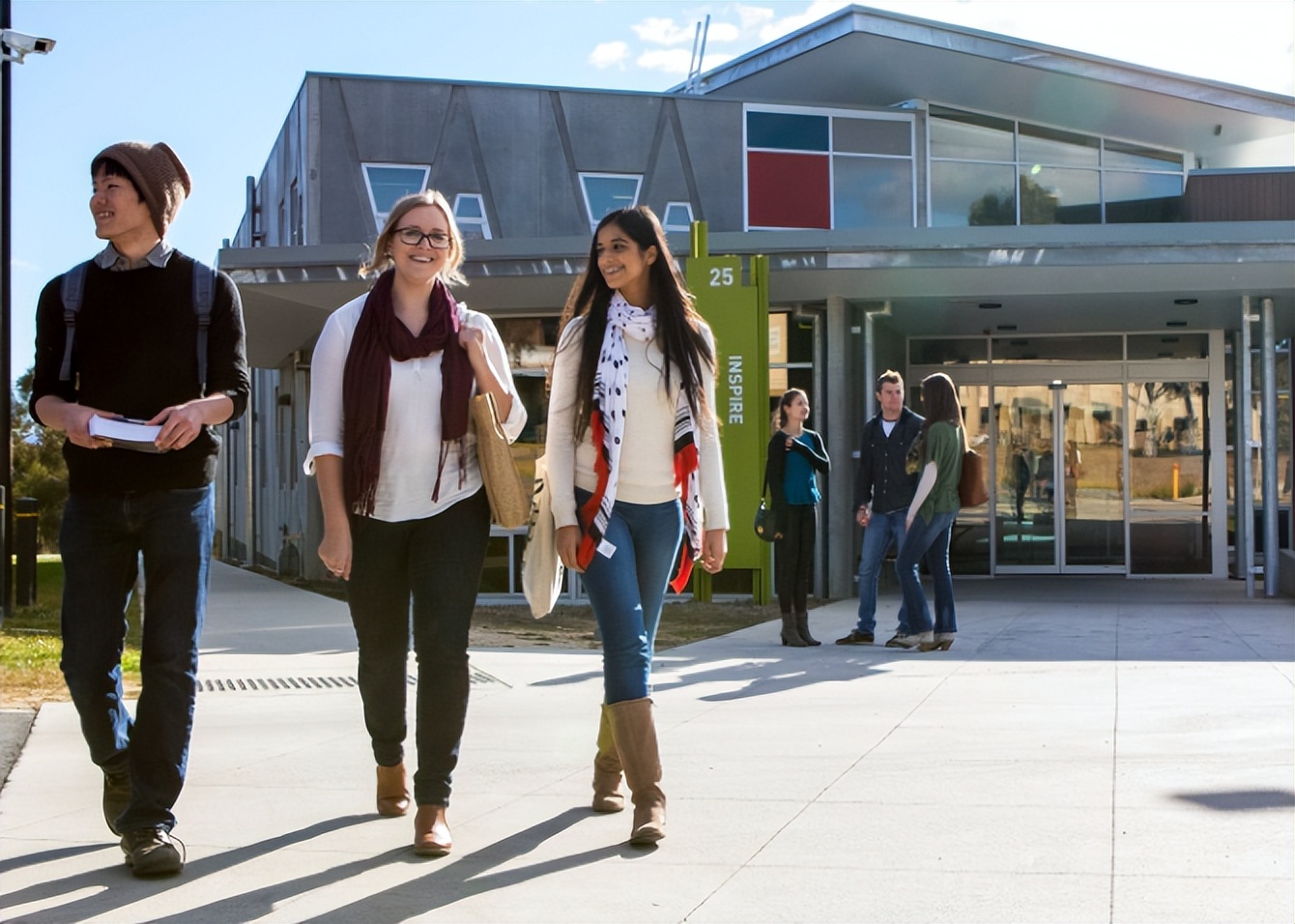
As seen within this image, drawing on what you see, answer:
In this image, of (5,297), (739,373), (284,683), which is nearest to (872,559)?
(739,373)

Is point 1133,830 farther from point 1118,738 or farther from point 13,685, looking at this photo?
point 13,685

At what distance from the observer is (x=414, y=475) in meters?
4.08

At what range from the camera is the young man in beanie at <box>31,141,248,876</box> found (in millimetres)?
3887

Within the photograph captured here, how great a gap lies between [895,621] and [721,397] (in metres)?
2.84

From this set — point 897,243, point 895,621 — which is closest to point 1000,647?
point 895,621

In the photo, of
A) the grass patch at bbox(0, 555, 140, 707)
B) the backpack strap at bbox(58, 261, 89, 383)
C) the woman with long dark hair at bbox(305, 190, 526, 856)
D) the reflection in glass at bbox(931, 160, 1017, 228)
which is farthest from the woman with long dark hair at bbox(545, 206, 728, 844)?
the reflection in glass at bbox(931, 160, 1017, 228)

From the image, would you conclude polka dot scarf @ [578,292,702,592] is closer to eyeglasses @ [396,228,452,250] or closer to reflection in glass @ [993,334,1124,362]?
eyeglasses @ [396,228,452,250]

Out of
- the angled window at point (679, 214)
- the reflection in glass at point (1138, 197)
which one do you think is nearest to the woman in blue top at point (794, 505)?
the angled window at point (679, 214)

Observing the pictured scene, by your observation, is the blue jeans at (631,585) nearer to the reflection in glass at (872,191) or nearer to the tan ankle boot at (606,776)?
the tan ankle boot at (606,776)

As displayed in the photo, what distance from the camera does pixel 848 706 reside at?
691cm

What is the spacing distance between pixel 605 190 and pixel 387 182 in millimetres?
3136

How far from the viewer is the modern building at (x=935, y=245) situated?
44.2 feet

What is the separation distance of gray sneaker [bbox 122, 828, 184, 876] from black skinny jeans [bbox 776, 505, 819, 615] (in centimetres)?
630

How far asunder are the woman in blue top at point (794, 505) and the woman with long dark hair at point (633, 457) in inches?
205
